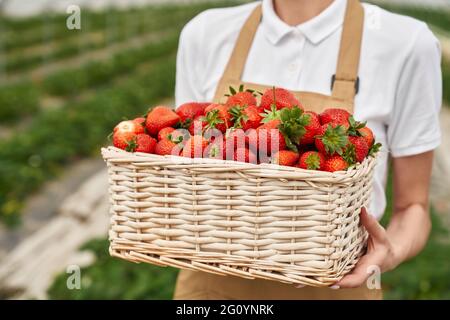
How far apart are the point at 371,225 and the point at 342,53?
1.65ft

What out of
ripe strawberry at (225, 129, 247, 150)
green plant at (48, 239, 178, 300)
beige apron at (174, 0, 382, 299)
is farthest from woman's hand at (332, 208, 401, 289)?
green plant at (48, 239, 178, 300)

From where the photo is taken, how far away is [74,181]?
255 inches

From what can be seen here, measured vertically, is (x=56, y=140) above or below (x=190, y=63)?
below

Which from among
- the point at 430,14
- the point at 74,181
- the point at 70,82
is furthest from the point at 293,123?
the point at 430,14

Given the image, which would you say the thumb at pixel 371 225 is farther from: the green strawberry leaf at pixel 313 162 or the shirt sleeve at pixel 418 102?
the shirt sleeve at pixel 418 102

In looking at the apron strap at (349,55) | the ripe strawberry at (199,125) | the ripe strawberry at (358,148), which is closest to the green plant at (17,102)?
the apron strap at (349,55)

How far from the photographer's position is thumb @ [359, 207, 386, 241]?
1650 mm

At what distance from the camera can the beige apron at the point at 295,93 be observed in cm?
187

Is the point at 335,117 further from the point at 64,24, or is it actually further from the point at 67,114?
the point at 64,24

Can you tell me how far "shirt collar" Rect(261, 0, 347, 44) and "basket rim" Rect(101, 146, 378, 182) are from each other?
50cm

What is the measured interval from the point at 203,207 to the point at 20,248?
344 centimetres

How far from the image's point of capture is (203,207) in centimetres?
154

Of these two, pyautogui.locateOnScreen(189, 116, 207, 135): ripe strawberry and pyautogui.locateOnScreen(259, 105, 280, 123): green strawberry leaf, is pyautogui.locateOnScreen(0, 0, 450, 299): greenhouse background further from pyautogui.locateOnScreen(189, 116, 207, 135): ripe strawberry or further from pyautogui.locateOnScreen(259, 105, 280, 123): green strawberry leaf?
pyautogui.locateOnScreen(259, 105, 280, 123): green strawberry leaf

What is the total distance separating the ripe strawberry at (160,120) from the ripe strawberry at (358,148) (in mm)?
422
